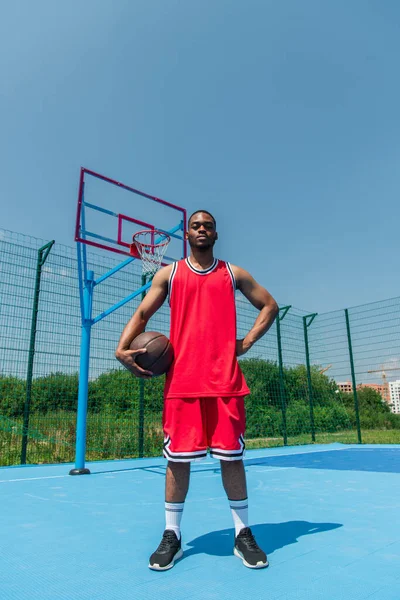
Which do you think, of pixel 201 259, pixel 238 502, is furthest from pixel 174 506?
pixel 201 259

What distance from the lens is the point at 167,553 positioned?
1.97 m

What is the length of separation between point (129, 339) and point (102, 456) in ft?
18.2

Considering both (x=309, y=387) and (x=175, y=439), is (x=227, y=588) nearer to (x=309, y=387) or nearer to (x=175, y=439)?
(x=175, y=439)

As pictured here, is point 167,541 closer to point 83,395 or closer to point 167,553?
point 167,553

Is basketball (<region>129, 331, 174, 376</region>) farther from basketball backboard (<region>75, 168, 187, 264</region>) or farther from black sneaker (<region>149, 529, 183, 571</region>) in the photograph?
basketball backboard (<region>75, 168, 187, 264</region>)

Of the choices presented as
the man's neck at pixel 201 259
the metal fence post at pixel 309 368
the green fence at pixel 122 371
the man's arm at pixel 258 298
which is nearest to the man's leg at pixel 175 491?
the man's arm at pixel 258 298

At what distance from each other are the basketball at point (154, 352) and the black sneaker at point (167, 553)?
76cm

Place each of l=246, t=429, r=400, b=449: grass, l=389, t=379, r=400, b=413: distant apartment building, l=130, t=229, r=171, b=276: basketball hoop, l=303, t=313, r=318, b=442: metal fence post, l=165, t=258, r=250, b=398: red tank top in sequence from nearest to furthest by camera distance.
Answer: l=165, t=258, r=250, b=398: red tank top
l=130, t=229, r=171, b=276: basketball hoop
l=246, t=429, r=400, b=449: grass
l=389, t=379, r=400, b=413: distant apartment building
l=303, t=313, r=318, b=442: metal fence post

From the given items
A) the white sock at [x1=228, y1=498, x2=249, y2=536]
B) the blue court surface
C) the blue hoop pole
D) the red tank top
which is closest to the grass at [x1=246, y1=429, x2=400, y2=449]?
the blue hoop pole

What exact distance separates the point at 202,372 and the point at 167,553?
82 centimetres

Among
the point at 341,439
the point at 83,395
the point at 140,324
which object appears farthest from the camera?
the point at 341,439

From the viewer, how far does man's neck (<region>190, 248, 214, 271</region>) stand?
8.00 ft

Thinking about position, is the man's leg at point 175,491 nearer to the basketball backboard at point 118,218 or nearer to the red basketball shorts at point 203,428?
the red basketball shorts at point 203,428

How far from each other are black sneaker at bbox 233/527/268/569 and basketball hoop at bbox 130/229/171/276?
4.53m
